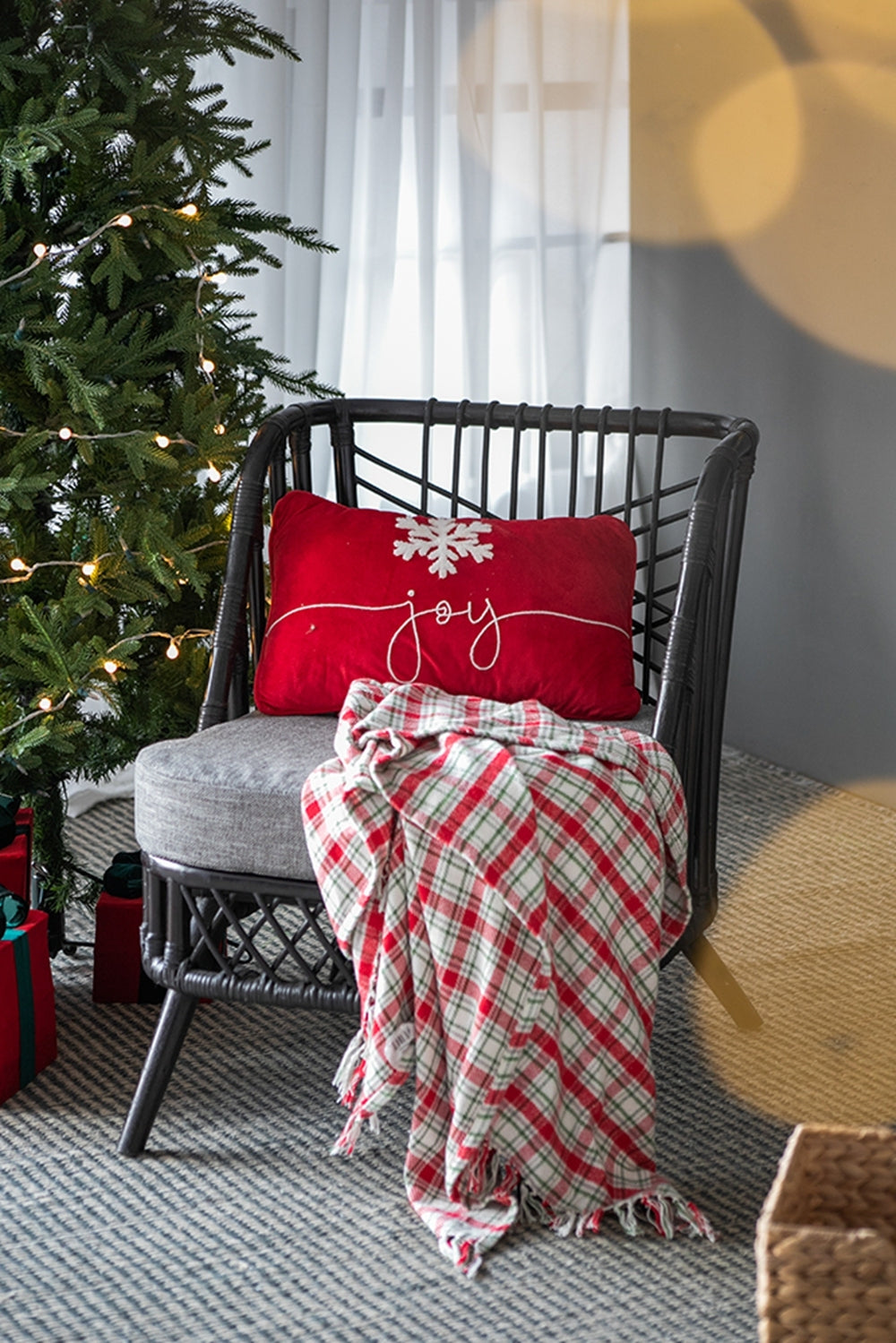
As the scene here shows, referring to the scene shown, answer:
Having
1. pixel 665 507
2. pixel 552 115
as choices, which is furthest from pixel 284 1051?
pixel 552 115

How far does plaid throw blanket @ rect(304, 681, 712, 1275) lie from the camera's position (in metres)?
1.41

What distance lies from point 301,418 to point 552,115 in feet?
5.00

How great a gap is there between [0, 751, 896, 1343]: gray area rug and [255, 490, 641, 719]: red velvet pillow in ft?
1.49

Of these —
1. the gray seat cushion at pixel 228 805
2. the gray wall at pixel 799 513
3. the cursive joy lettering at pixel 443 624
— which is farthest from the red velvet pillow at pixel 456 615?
the gray wall at pixel 799 513

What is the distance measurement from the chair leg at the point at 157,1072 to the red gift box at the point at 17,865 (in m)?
0.40

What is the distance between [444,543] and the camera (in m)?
1.79

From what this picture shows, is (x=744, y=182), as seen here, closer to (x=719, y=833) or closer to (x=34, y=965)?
(x=719, y=833)

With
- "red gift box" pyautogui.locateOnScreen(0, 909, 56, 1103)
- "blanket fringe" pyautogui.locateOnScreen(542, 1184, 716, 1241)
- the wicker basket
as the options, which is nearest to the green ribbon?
"red gift box" pyautogui.locateOnScreen(0, 909, 56, 1103)

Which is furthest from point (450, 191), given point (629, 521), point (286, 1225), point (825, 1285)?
point (825, 1285)

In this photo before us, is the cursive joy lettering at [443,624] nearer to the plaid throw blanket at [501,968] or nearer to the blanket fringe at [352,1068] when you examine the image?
the plaid throw blanket at [501,968]

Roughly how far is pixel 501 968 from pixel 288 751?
36 cm

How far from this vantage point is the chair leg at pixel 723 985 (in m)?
1.79

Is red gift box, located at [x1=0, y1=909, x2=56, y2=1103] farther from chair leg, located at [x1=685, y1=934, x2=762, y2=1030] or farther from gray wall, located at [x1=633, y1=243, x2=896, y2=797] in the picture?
gray wall, located at [x1=633, y1=243, x2=896, y2=797]

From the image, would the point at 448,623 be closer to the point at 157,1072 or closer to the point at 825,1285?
the point at 157,1072
